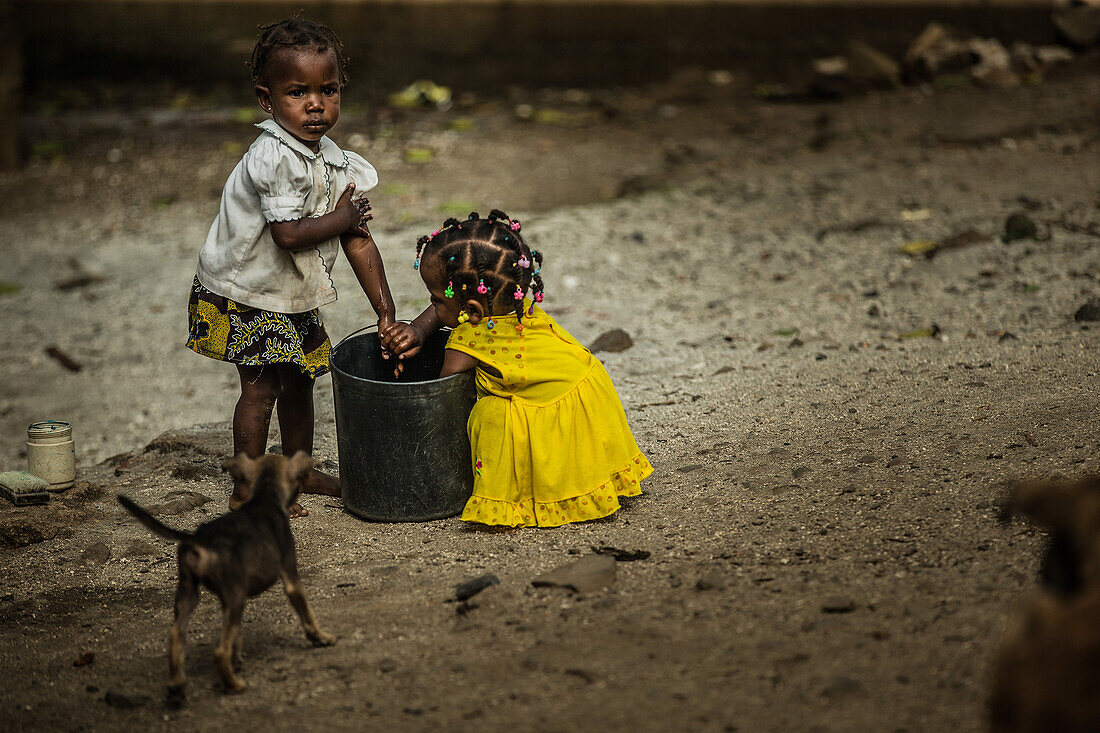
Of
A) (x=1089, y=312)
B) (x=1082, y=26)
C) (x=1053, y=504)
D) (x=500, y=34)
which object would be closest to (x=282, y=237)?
(x=1053, y=504)

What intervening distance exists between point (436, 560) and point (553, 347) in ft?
2.52

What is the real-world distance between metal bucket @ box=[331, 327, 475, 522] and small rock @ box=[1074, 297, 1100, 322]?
2.98 m

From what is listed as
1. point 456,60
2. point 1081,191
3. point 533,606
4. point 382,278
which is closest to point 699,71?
point 456,60

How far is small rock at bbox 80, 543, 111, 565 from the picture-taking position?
343 cm

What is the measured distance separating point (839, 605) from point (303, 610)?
52.9 inches

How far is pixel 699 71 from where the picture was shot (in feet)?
36.0

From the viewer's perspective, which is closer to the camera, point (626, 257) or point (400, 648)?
point (400, 648)

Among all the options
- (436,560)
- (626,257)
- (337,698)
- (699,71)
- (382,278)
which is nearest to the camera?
(337,698)

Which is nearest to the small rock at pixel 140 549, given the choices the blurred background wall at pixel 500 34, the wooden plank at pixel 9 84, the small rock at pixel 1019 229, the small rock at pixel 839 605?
the small rock at pixel 839 605

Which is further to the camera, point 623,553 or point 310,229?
point 310,229

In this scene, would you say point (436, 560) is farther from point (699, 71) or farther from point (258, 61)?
point (699, 71)

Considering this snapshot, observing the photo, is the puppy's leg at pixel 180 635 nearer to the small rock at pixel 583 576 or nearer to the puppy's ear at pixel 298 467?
the puppy's ear at pixel 298 467

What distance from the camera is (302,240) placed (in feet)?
10.7

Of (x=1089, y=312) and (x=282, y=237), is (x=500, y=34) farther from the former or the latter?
(x=282, y=237)
